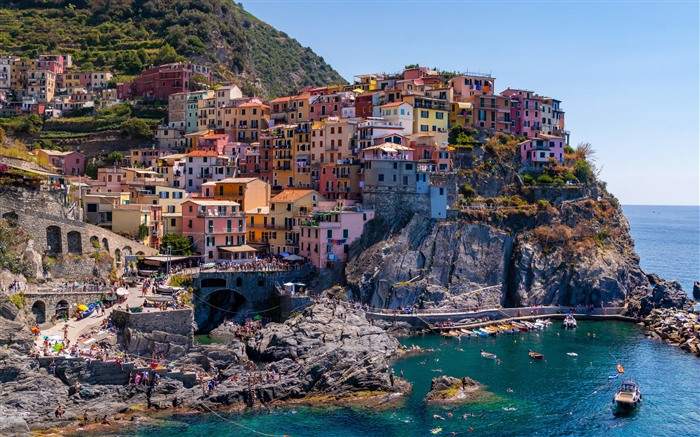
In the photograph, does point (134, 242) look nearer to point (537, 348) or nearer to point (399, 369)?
point (399, 369)

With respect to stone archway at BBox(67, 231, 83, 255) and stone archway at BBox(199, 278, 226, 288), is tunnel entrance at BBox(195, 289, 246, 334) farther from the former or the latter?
stone archway at BBox(67, 231, 83, 255)

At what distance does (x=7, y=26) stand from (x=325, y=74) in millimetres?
76697

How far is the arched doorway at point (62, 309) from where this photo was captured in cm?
5853

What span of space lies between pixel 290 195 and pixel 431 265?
16.2 metres

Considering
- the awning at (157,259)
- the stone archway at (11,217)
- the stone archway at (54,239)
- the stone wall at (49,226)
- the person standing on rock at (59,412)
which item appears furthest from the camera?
the awning at (157,259)

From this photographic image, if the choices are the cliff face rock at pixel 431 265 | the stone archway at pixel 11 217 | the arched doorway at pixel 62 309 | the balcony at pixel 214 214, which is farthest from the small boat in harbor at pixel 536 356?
the stone archway at pixel 11 217

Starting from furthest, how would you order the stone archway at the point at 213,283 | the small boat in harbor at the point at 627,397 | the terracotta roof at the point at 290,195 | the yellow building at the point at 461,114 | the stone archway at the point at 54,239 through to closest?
the yellow building at the point at 461,114 → the terracotta roof at the point at 290,195 → the stone archway at the point at 213,283 → the stone archway at the point at 54,239 → the small boat in harbor at the point at 627,397

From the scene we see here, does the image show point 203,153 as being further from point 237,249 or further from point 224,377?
point 224,377

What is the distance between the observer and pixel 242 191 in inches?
3329

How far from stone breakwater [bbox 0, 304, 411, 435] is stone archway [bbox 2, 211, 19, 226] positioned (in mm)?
11653

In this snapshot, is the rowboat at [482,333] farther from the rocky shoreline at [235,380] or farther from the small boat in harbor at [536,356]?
the rocky shoreline at [235,380]

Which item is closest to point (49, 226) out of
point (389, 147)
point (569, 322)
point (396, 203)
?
point (396, 203)

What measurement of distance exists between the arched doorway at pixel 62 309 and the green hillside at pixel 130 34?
2843 inches

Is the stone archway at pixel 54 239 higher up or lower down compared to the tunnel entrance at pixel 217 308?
higher up
